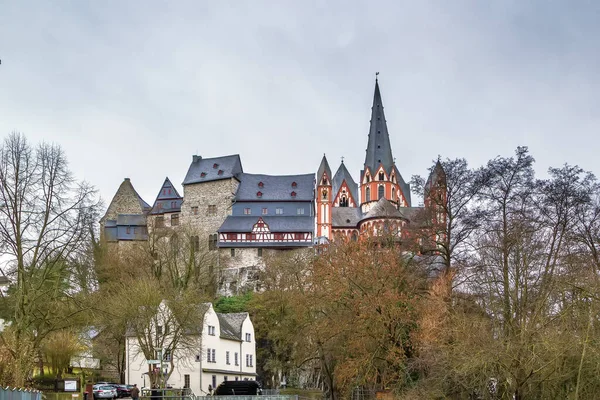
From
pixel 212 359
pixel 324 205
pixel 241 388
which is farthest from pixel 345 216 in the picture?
pixel 241 388

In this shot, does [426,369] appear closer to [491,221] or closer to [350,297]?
[350,297]

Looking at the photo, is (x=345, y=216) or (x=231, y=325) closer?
(x=231, y=325)

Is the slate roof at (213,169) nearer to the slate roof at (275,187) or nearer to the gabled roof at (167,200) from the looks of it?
the slate roof at (275,187)

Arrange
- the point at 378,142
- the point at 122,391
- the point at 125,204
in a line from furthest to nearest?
the point at 378,142 < the point at 125,204 < the point at 122,391

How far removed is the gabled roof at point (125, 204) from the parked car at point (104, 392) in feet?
192

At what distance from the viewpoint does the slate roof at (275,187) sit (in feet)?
303

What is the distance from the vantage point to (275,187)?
309 feet

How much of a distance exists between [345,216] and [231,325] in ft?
184

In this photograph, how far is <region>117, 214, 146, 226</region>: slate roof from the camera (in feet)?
308

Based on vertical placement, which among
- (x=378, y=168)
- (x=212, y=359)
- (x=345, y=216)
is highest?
(x=378, y=168)

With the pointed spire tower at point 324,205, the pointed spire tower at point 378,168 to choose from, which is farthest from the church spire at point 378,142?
the pointed spire tower at point 324,205

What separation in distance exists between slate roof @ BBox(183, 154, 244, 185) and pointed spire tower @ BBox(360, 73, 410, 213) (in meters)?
24.6

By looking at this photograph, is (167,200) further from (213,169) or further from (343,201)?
(343,201)

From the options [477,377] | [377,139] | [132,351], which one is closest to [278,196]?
[377,139]
